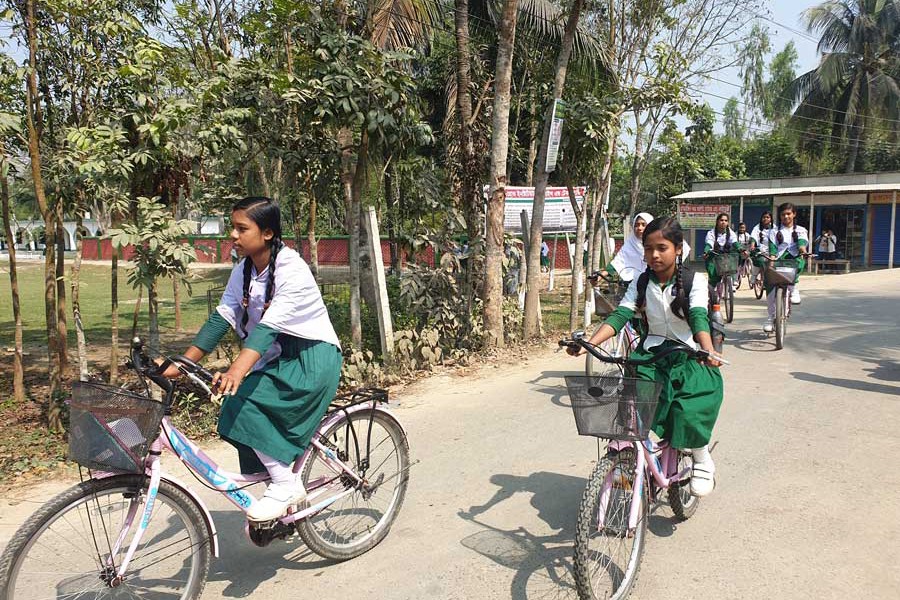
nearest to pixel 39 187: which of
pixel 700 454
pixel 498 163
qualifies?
pixel 498 163

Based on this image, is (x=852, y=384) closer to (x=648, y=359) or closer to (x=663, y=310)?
(x=663, y=310)

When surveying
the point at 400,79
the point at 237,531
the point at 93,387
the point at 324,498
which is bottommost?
the point at 237,531

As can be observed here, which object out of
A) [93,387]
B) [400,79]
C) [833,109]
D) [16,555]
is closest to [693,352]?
[93,387]

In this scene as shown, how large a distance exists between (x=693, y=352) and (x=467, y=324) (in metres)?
5.49

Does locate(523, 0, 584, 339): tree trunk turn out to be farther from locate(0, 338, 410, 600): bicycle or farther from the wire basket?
locate(0, 338, 410, 600): bicycle

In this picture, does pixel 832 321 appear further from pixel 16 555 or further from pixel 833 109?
pixel 833 109

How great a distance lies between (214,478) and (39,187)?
400 cm

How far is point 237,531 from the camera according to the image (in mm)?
4023

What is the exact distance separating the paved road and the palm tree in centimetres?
3346

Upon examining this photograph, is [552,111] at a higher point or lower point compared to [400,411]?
higher

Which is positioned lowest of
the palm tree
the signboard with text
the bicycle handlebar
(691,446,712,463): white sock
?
(691,446,712,463): white sock

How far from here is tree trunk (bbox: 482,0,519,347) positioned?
27.3 feet

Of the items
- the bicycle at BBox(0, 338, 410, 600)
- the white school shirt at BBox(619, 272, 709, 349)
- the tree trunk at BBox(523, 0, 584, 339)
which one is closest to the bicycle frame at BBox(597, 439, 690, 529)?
the white school shirt at BBox(619, 272, 709, 349)

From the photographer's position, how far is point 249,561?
3.67m
